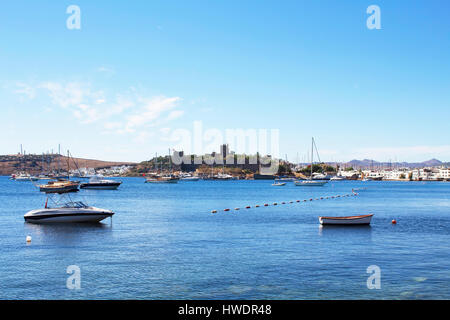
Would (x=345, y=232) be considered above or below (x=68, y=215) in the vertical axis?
below

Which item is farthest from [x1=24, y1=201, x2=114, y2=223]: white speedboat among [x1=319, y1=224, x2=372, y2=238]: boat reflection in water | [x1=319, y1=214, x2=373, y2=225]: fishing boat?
[x1=319, y1=214, x2=373, y2=225]: fishing boat

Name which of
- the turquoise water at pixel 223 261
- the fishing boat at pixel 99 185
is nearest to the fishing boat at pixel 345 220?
the turquoise water at pixel 223 261

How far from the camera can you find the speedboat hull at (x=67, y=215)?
2074 inches

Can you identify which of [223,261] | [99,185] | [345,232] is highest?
[99,185]

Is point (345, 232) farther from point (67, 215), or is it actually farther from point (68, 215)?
point (67, 215)

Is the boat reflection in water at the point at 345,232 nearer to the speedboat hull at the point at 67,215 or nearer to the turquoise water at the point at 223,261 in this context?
the turquoise water at the point at 223,261

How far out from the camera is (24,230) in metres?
49.4

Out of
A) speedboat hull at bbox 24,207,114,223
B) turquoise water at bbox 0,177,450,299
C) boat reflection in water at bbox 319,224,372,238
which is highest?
speedboat hull at bbox 24,207,114,223

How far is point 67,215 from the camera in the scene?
2074 inches

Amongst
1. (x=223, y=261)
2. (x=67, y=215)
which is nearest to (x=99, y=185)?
(x=67, y=215)

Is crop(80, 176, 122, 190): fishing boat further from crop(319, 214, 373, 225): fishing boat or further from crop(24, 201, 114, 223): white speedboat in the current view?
crop(319, 214, 373, 225): fishing boat

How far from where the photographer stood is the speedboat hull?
52.7m

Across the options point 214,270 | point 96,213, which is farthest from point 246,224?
point 214,270
